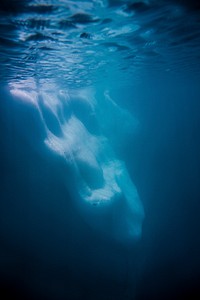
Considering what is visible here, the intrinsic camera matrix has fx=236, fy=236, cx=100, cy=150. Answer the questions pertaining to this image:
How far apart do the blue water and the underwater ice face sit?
0.07 m

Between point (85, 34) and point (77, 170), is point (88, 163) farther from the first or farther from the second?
point (85, 34)

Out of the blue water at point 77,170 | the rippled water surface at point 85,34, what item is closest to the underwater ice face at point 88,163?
the blue water at point 77,170

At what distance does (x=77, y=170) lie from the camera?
508 inches

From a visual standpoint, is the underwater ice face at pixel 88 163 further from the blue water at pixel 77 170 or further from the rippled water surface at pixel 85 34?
the rippled water surface at pixel 85 34

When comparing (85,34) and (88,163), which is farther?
(88,163)

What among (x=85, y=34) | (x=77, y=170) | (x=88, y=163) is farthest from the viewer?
(x=88, y=163)

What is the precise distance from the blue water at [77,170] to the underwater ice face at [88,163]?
7cm

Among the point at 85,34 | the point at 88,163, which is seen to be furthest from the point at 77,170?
the point at 85,34

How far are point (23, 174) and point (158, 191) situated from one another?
1673 centimetres

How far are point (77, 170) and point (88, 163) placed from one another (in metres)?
1.34

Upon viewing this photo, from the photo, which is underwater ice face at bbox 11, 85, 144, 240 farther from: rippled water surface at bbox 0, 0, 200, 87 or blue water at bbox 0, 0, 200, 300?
rippled water surface at bbox 0, 0, 200, 87

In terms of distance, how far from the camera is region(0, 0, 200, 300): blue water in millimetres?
7652

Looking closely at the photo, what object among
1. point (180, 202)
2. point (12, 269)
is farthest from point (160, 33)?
point (180, 202)

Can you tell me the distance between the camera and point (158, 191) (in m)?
25.7
